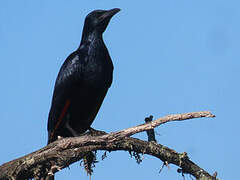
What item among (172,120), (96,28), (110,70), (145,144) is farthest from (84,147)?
(96,28)

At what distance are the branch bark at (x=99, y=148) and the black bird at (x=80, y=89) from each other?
1.36m

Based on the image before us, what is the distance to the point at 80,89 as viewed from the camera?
20.4 feet

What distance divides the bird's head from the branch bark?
2398 mm

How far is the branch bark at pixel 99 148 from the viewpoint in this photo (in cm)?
449

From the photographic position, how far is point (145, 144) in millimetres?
4887

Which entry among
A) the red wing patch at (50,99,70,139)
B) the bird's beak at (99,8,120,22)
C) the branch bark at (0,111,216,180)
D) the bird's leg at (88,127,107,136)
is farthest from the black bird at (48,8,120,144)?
the branch bark at (0,111,216,180)

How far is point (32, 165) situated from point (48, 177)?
13.4 inches

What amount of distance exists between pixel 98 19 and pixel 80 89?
122 cm

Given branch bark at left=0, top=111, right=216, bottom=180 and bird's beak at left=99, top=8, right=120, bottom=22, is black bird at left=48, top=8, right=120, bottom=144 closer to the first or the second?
bird's beak at left=99, top=8, right=120, bottom=22

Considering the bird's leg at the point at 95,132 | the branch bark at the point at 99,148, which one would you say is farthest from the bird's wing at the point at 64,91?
the branch bark at the point at 99,148

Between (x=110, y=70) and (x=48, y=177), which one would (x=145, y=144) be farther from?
(x=110, y=70)

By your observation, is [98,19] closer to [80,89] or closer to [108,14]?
[108,14]

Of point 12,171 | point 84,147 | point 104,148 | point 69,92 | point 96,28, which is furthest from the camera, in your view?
point 96,28

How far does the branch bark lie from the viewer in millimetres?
4488
